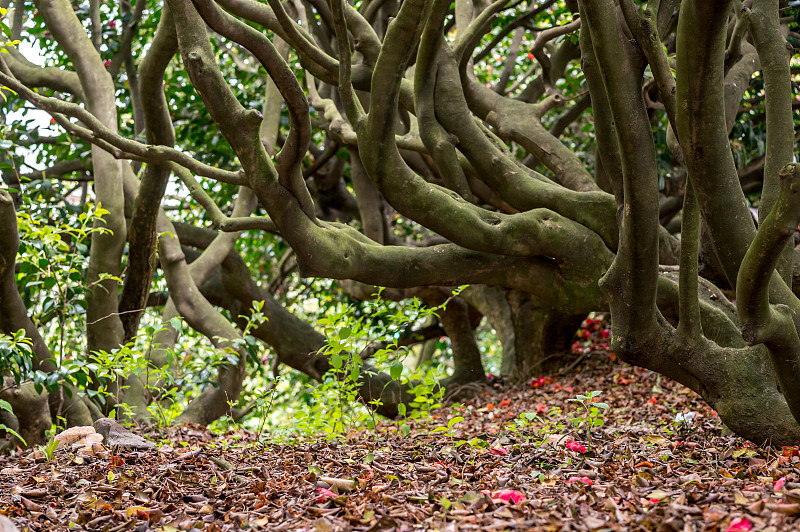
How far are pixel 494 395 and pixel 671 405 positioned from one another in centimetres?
212

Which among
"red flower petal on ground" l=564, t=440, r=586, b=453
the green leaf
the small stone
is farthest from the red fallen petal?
the small stone

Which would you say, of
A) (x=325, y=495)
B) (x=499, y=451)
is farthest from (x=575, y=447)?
(x=325, y=495)

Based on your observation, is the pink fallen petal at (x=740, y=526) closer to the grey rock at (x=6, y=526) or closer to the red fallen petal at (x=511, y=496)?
the red fallen petal at (x=511, y=496)

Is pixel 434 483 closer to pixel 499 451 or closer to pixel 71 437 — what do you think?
pixel 499 451

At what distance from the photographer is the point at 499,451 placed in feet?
11.7

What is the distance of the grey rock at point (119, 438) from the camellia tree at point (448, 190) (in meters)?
0.29

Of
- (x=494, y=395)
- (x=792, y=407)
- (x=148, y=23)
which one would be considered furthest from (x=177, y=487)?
(x=148, y=23)

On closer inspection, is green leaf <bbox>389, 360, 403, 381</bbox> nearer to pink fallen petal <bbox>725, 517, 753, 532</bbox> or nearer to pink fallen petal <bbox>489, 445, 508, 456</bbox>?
pink fallen petal <bbox>489, 445, 508, 456</bbox>

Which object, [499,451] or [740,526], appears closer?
[740,526]

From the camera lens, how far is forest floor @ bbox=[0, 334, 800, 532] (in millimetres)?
2303

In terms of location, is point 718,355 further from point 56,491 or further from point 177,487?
point 56,491

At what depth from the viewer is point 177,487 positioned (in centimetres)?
299

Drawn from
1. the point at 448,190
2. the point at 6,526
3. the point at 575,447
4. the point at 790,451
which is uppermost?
the point at 448,190

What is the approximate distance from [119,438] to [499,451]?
201cm
